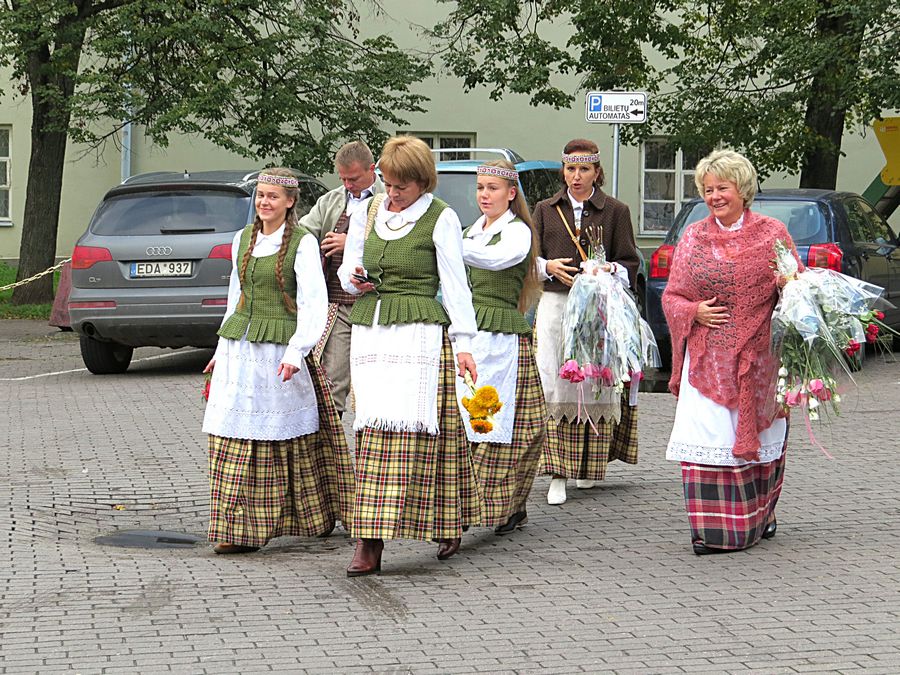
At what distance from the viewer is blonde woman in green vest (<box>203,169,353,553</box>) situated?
6.83 metres

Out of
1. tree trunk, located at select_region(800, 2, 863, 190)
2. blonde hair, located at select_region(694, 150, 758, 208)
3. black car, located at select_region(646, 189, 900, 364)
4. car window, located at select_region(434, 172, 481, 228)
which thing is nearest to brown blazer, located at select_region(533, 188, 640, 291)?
blonde hair, located at select_region(694, 150, 758, 208)

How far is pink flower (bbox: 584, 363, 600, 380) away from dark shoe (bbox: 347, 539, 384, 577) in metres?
1.84

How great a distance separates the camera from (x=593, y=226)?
8.26 metres

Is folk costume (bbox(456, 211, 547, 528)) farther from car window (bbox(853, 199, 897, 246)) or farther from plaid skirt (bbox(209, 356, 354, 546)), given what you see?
car window (bbox(853, 199, 897, 246))

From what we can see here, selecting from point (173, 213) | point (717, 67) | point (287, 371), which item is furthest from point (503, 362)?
point (717, 67)

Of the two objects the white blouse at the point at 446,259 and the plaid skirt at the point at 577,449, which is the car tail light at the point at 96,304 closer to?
the plaid skirt at the point at 577,449

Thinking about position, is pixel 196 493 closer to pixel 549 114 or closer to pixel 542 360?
pixel 542 360

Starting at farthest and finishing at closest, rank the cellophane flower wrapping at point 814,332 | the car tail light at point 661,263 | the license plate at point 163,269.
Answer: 1. the car tail light at point 661,263
2. the license plate at point 163,269
3. the cellophane flower wrapping at point 814,332

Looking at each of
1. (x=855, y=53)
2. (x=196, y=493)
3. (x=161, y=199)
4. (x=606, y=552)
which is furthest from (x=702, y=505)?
(x=855, y=53)

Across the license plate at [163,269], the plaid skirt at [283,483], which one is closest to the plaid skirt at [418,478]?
the plaid skirt at [283,483]

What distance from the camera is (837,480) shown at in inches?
344

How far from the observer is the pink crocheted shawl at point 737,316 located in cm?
671

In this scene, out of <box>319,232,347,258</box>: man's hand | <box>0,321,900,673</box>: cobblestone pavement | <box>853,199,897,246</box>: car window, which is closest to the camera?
<box>0,321,900,673</box>: cobblestone pavement

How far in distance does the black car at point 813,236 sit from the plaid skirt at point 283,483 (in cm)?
718
